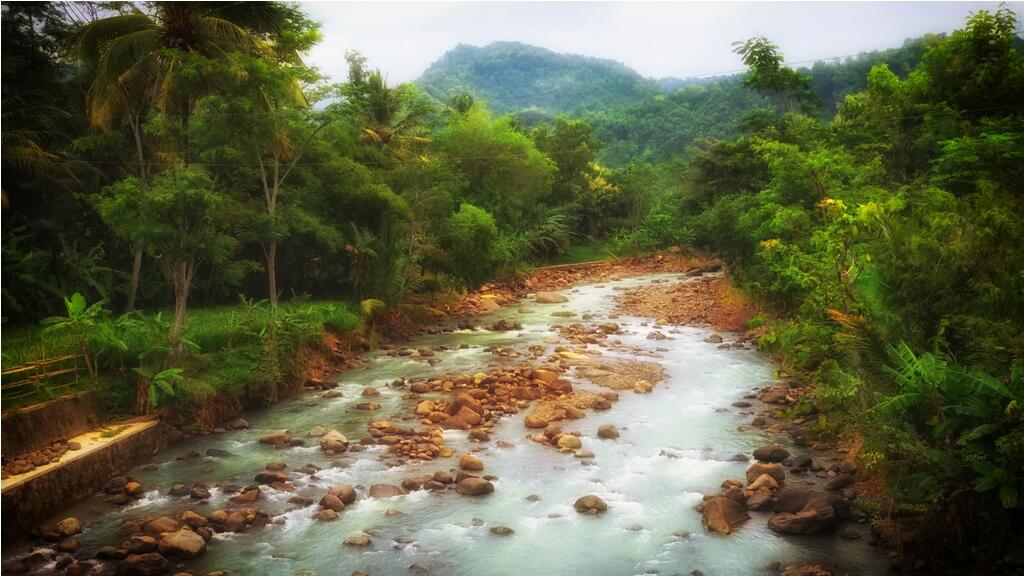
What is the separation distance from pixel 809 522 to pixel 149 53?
15.3 metres

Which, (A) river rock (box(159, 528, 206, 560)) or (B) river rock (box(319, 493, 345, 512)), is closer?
(A) river rock (box(159, 528, 206, 560))

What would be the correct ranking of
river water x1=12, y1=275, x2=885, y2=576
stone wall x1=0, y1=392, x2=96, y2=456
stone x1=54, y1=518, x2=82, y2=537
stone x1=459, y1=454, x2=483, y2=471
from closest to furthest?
1. river water x1=12, y1=275, x2=885, y2=576
2. stone x1=54, y1=518, x2=82, y2=537
3. stone wall x1=0, y1=392, x2=96, y2=456
4. stone x1=459, y1=454, x2=483, y2=471

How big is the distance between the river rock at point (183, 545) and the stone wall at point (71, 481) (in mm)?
1755

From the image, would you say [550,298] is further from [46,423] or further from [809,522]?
[46,423]

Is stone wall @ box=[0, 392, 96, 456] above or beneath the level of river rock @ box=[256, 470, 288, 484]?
above

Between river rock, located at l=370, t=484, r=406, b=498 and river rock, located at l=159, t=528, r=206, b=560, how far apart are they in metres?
2.23

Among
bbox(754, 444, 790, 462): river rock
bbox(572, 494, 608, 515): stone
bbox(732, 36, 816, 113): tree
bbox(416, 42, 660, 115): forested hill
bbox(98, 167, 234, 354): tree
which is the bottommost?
bbox(754, 444, 790, 462): river rock

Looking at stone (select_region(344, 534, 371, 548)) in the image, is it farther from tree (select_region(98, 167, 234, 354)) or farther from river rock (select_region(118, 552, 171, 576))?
tree (select_region(98, 167, 234, 354))

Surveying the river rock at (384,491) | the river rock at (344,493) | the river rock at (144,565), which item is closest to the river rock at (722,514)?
the river rock at (384,491)

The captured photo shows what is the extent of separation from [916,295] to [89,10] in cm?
1726

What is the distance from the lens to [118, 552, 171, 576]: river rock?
721 centimetres

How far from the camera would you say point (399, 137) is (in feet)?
82.1

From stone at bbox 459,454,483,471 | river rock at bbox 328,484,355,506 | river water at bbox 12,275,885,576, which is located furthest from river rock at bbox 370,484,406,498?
stone at bbox 459,454,483,471

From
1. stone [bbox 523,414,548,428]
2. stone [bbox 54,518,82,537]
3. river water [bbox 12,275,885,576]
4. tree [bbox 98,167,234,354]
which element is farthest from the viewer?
stone [bbox 523,414,548,428]
